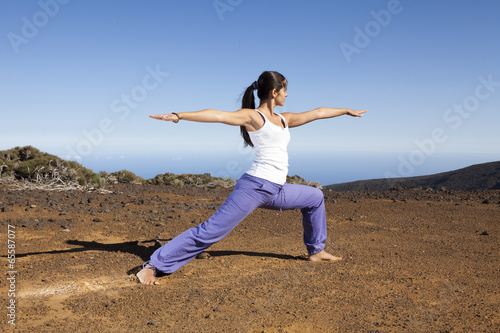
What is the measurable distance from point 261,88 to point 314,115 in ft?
2.87

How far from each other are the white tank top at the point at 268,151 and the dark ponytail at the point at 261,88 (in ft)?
→ 0.65

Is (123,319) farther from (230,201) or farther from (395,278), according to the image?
(395,278)

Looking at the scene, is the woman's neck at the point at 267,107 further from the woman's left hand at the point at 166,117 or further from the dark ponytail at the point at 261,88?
the woman's left hand at the point at 166,117

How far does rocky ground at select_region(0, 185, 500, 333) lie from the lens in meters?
3.21

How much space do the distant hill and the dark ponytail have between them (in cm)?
1022

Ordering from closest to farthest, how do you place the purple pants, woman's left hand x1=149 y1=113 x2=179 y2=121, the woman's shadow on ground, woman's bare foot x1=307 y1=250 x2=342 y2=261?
1. woman's left hand x1=149 y1=113 x2=179 y2=121
2. the purple pants
3. woman's bare foot x1=307 y1=250 x2=342 y2=261
4. the woman's shadow on ground

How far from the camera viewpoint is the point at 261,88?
4.27m

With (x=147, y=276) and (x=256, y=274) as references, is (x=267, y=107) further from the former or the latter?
(x=147, y=276)

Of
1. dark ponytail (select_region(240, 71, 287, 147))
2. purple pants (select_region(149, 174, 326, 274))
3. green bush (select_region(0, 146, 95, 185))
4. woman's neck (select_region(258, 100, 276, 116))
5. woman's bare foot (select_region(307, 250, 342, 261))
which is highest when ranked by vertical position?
dark ponytail (select_region(240, 71, 287, 147))

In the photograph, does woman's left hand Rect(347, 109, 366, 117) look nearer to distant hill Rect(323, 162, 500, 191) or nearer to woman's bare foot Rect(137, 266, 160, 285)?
woman's bare foot Rect(137, 266, 160, 285)

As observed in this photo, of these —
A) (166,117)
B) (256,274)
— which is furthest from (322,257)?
(166,117)

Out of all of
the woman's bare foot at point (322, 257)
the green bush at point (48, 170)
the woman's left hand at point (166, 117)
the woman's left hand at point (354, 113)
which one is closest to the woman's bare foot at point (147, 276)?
the woman's left hand at point (166, 117)

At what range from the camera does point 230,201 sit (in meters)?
4.07

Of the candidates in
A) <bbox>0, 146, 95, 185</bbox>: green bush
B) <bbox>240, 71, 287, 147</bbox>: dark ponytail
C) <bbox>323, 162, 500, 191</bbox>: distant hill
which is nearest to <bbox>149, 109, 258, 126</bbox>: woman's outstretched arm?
<bbox>240, 71, 287, 147</bbox>: dark ponytail
